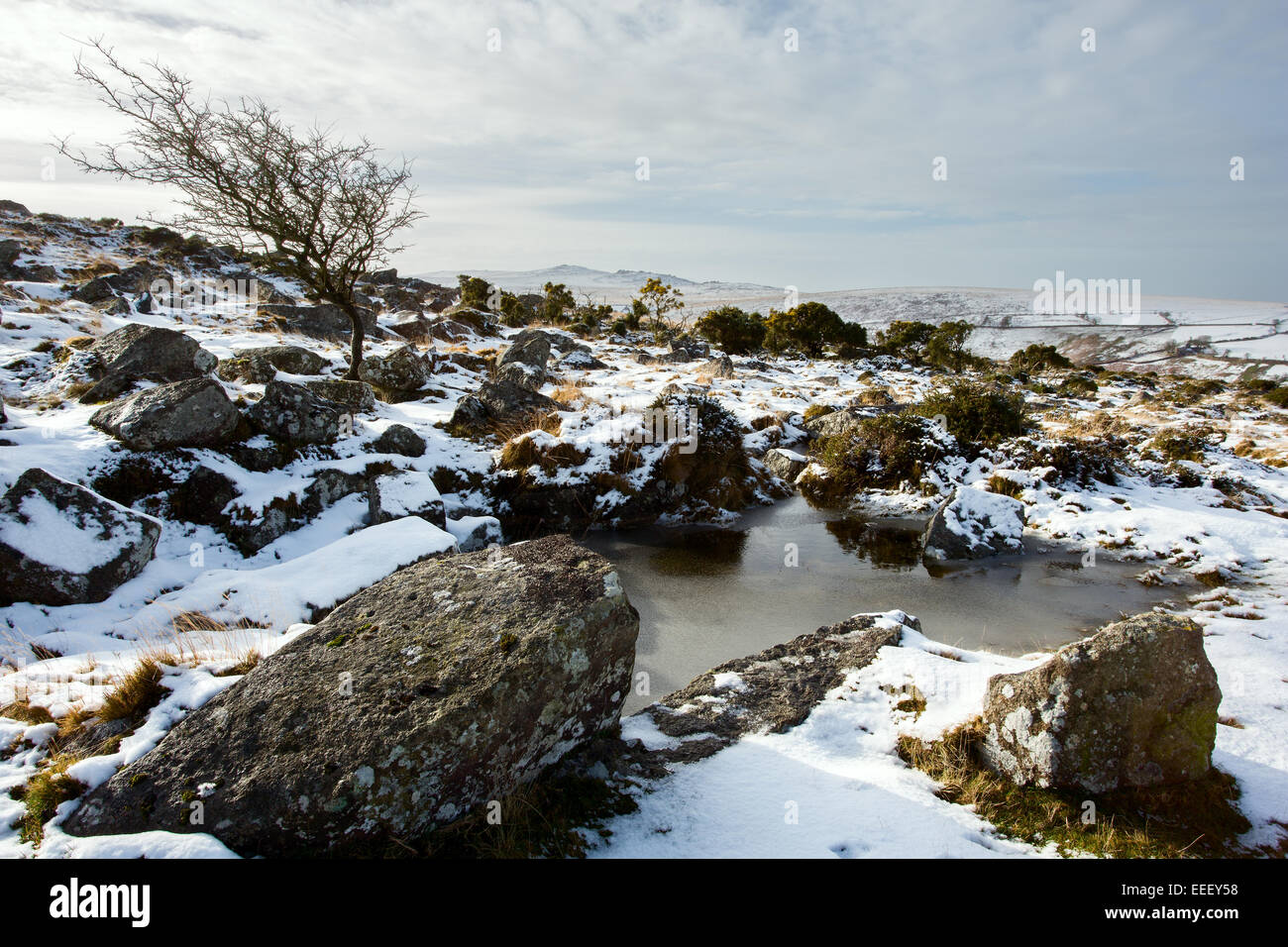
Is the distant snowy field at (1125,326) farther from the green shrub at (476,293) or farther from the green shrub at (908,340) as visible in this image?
the green shrub at (476,293)

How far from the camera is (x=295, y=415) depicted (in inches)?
444

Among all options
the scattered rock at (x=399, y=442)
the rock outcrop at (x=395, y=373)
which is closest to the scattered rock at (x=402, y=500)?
the scattered rock at (x=399, y=442)

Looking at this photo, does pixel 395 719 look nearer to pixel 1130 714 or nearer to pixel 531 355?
pixel 1130 714

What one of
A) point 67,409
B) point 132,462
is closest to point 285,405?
point 132,462

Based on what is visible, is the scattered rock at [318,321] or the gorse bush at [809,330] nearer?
A: the scattered rock at [318,321]

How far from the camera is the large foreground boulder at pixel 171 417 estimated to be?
9406 mm

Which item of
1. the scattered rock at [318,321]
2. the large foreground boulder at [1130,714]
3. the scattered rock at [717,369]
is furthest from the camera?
the scattered rock at [717,369]

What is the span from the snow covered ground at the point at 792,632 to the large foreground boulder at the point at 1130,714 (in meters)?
0.57

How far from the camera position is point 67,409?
410 inches

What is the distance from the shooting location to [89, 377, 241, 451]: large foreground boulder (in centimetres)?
941

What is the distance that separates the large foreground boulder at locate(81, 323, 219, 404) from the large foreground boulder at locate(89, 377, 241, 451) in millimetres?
1488

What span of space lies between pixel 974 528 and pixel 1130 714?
25.9 feet

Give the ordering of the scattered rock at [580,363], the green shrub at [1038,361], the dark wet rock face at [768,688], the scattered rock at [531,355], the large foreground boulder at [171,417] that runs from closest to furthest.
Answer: the dark wet rock face at [768,688], the large foreground boulder at [171,417], the scattered rock at [531,355], the scattered rock at [580,363], the green shrub at [1038,361]

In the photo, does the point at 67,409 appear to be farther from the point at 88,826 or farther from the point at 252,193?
the point at 88,826
